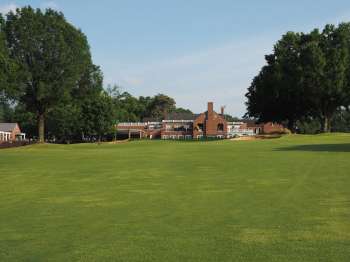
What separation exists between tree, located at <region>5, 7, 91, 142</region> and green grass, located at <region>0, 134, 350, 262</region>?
5017 centimetres

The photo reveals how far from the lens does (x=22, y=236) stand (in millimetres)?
9695

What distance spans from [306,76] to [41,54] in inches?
1347

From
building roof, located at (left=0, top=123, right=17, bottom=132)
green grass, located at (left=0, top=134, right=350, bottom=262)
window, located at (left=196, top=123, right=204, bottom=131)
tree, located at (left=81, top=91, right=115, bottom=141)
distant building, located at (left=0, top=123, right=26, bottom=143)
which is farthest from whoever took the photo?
window, located at (left=196, top=123, right=204, bottom=131)

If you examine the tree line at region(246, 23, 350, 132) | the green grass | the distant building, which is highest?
the tree line at region(246, 23, 350, 132)

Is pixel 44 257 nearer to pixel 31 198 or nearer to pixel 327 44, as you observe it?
pixel 31 198

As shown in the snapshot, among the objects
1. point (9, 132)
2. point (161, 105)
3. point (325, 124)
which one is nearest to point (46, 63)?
point (325, 124)

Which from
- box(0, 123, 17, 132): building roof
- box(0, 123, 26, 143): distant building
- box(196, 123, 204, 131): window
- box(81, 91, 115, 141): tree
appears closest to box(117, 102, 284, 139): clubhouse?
box(196, 123, 204, 131): window

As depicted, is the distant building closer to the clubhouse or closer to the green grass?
the clubhouse

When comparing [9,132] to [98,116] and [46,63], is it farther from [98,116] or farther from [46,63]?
[46,63]

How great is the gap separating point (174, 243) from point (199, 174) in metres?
11.4

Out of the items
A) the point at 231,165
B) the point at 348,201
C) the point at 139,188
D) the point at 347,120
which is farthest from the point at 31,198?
the point at 347,120

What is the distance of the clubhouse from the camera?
118 meters

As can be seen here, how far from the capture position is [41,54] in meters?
69.4

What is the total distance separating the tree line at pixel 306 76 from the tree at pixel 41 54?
26705mm
